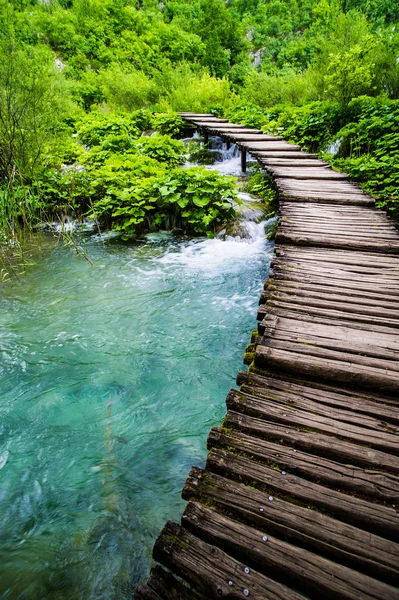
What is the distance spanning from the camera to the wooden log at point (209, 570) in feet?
4.34

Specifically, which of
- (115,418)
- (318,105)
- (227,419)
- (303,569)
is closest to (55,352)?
(115,418)

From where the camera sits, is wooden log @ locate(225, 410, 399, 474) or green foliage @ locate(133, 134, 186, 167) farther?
green foliage @ locate(133, 134, 186, 167)

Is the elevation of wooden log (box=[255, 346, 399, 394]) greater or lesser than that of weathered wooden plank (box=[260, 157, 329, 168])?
lesser

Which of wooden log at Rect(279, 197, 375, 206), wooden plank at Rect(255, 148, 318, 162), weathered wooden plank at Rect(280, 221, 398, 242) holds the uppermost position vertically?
wooden plank at Rect(255, 148, 318, 162)

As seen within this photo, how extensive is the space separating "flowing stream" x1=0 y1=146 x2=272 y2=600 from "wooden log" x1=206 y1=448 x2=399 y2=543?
106 cm

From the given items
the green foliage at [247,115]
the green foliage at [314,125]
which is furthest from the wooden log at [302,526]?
the green foliage at [247,115]

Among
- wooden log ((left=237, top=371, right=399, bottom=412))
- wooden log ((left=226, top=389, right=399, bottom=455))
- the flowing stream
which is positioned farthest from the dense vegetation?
wooden log ((left=226, top=389, right=399, bottom=455))

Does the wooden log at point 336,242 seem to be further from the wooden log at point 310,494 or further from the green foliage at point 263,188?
the green foliage at point 263,188

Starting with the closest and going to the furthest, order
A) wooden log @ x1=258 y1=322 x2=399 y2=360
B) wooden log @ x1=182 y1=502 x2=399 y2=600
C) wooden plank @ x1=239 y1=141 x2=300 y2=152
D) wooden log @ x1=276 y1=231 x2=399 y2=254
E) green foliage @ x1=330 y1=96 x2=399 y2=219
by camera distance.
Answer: wooden log @ x1=182 y1=502 x2=399 y2=600
wooden log @ x1=258 y1=322 x2=399 y2=360
wooden log @ x1=276 y1=231 x2=399 y2=254
green foliage @ x1=330 y1=96 x2=399 y2=219
wooden plank @ x1=239 y1=141 x2=300 y2=152

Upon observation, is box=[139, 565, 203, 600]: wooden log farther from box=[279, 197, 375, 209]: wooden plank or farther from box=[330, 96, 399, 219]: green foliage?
box=[330, 96, 399, 219]: green foliage

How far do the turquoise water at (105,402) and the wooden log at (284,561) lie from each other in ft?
3.32

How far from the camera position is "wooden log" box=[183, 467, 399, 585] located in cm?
138

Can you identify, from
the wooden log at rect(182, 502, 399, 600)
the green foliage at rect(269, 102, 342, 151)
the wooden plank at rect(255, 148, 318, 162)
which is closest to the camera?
the wooden log at rect(182, 502, 399, 600)

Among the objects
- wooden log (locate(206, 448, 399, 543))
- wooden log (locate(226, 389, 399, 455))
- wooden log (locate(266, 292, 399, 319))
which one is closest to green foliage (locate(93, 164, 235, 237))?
wooden log (locate(266, 292, 399, 319))
